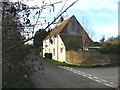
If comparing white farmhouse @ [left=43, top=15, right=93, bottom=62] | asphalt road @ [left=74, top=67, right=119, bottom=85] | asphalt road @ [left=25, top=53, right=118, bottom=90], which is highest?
white farmhouse @ [left=43, top=15, right=93, bottom=62]

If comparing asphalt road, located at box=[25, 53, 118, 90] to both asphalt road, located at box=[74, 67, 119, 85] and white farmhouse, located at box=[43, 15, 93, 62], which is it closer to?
asphalt road, located at box=[74, 67, 119, 85]

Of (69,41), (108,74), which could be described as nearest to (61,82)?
(108,74)

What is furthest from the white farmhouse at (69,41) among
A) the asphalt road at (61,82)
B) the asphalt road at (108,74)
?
the asphalt road at (61,82)

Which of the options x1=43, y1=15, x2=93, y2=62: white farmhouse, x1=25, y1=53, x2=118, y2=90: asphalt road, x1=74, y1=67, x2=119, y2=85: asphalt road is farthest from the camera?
x1=43, y1=15, x2=93, y2=62: white farmhouse

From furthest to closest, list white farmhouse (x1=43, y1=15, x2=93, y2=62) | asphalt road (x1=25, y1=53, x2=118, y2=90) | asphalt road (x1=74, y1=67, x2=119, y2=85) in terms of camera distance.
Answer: white farmhouse (x1=43, y1=15, x2=93, y2=62) < asphalt road (x1=74, y1=67, x2=119, y2=85) < asphalt road (x1=25, y1=53, x2=118, y2=90)

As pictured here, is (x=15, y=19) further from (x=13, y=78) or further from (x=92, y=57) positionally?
(x=92, y=57)

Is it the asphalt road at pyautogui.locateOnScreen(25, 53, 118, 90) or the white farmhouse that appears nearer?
the asphalt road at pyautogui.locateOnScreen(25, 53, 118, 90)

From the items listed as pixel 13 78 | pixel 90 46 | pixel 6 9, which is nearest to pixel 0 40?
pixel 6 9

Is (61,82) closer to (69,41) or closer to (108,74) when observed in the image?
(108,74)

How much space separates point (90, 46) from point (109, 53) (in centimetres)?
1038

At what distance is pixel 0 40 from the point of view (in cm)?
460

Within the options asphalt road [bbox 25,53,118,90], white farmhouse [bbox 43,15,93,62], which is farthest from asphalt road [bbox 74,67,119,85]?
white farmhouse [bbox 43,15,93,62]

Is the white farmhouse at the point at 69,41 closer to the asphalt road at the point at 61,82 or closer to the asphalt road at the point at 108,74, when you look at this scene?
the asphalt road at the point at 108,74

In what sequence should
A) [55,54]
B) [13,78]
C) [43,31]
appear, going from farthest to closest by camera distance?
[55,54]
[13,78]
[43,31]
